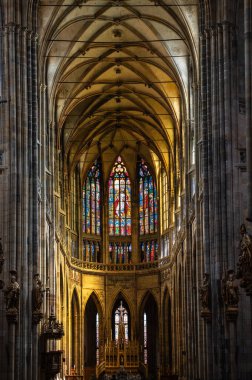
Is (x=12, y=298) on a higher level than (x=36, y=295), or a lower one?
lower

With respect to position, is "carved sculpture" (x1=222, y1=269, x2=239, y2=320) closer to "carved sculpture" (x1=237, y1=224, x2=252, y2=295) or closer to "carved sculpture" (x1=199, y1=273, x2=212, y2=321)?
"carved sculpture" (x1=199, y1=273, x2=212, y2=321)

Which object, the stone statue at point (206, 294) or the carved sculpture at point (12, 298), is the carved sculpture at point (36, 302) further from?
the stone statue at point (206, 294)

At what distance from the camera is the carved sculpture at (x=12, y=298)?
4222 centimetres

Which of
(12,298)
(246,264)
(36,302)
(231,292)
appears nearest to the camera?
(246,264)

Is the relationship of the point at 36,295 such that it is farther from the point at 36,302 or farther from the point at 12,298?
the point at 12,298

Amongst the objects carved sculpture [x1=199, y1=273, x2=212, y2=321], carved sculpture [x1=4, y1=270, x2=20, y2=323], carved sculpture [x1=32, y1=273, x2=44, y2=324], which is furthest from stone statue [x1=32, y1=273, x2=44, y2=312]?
carved sculpture [x1=199, y1=273, x2=212, y2=321]

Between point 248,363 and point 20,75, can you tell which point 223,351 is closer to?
point 248,363

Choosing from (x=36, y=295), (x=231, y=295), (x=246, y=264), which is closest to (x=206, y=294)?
(x=231, y=295)

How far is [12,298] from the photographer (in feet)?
139

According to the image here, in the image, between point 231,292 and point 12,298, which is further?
point 231,292

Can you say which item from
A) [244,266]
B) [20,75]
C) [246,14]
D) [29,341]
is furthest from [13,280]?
[246,14]

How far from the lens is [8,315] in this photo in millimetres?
42469

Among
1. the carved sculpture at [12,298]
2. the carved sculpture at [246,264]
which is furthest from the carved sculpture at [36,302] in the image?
the carved sculpture at [246,264]

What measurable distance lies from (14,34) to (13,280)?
11.8 metres
